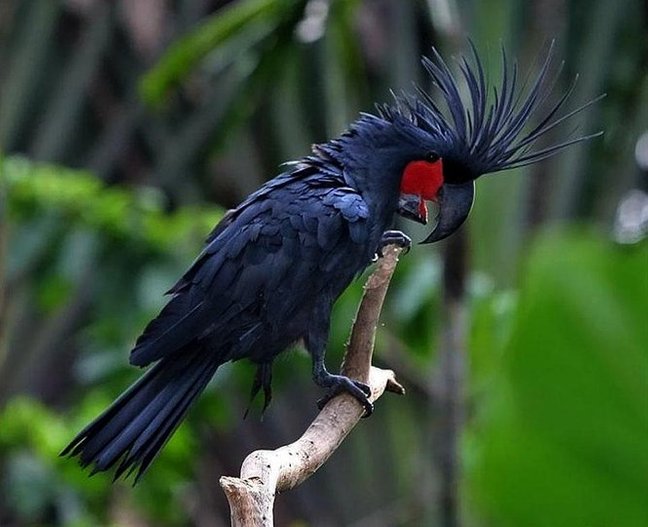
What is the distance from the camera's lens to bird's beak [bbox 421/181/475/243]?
2.19 metres

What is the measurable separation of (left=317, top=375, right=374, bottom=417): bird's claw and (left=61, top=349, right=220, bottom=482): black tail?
0.68 feet

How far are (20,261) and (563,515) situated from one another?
2.29m

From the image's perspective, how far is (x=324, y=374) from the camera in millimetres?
2164

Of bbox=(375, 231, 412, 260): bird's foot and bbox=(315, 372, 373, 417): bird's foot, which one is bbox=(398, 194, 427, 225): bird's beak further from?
bbox=(315, 372, 373, 417): bird's foot

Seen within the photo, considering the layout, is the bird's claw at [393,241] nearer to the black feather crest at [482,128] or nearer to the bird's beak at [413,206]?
the bird's beak at [413,206]

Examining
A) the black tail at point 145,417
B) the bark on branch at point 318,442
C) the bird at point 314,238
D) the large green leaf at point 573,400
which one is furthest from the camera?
the bird at point 314,238

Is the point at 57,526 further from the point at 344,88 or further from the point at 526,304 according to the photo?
the point at 526,304

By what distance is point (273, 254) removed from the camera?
2.16 m

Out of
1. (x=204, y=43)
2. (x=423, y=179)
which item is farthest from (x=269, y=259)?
(x=204, y=43)

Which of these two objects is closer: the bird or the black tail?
the black tail

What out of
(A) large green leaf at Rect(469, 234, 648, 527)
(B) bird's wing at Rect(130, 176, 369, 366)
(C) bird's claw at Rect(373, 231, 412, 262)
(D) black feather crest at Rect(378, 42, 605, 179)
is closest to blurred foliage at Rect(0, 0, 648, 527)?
(A) large green leaf at Rect(469, 234, 648, 527)

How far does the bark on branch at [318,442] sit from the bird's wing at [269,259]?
0.32 ft

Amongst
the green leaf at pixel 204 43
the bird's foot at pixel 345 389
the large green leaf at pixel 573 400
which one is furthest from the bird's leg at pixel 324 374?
the green leaf at pixel 204 43

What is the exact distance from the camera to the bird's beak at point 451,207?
86.2 inches
